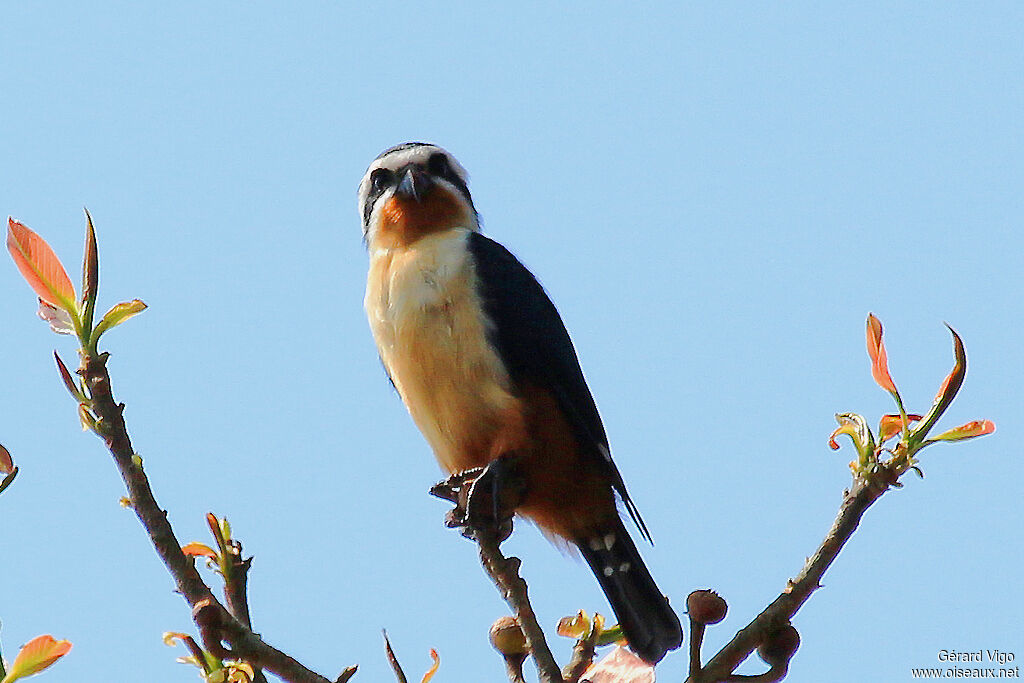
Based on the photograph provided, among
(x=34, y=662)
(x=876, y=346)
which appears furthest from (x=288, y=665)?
(x=876, y=346)

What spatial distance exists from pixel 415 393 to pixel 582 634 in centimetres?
181

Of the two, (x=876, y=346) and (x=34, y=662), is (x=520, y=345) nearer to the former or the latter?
(x=876, y=346)

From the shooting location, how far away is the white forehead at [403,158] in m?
6.12

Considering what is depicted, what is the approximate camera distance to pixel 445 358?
4957 mm

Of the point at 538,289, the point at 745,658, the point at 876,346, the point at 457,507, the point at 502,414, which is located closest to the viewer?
the point at 745,658

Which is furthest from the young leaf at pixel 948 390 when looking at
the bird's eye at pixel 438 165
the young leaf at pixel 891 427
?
the bird's eye at pixel 438 165

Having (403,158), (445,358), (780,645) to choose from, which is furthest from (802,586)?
(403,158)

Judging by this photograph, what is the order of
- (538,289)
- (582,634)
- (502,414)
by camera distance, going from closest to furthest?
(582,634)
(502,414)
(538,289)

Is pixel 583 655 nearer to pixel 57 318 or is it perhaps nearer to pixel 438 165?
pixel 57 318

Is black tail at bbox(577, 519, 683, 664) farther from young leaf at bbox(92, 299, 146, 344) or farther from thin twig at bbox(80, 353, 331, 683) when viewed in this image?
young leaf at bbox(92, 299, 146, 344)

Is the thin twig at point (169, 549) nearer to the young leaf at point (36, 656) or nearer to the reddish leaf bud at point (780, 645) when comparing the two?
the young leaf at point (36, 656)

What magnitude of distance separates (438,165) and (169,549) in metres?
3.84

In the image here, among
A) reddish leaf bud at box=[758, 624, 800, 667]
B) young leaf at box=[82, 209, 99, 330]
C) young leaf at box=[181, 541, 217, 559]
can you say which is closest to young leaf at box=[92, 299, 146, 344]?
young leaf at box=[82, 209, 99, 330]

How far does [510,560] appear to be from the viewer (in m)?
3.49
